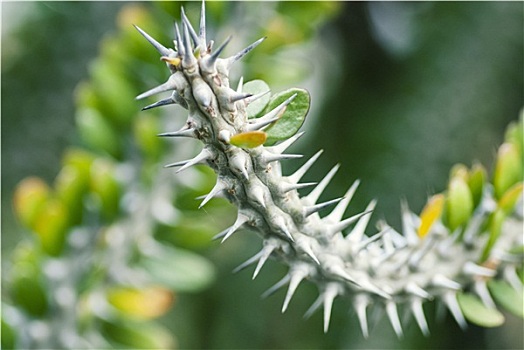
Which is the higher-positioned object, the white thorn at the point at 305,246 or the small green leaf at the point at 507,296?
the small green leaf at the point at 507,296

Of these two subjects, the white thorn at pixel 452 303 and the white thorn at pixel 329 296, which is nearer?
the white thorn at pixel 329 296

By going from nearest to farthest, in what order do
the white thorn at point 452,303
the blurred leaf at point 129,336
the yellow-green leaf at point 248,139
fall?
the yellow-green leaf at point 248,139 → the white thorn at point 452,303 → the blurred leaf at point 129,336

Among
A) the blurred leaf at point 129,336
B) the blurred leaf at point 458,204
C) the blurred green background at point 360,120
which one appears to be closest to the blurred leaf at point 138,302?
the blurred leaf at point 129,336

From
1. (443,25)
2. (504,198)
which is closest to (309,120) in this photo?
(443,25)

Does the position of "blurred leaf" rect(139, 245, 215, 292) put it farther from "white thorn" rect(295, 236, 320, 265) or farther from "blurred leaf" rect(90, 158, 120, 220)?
"white thorn" rect(295, 236, 320, 265)

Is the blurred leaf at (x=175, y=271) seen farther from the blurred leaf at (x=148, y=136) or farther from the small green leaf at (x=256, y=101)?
the small green leaf at (x=256, y=101)

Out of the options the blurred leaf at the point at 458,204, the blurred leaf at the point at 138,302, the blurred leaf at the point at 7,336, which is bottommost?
the blurred leaf at the point at 7,336

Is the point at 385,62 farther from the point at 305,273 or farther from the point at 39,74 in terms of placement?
the point at 305,273
